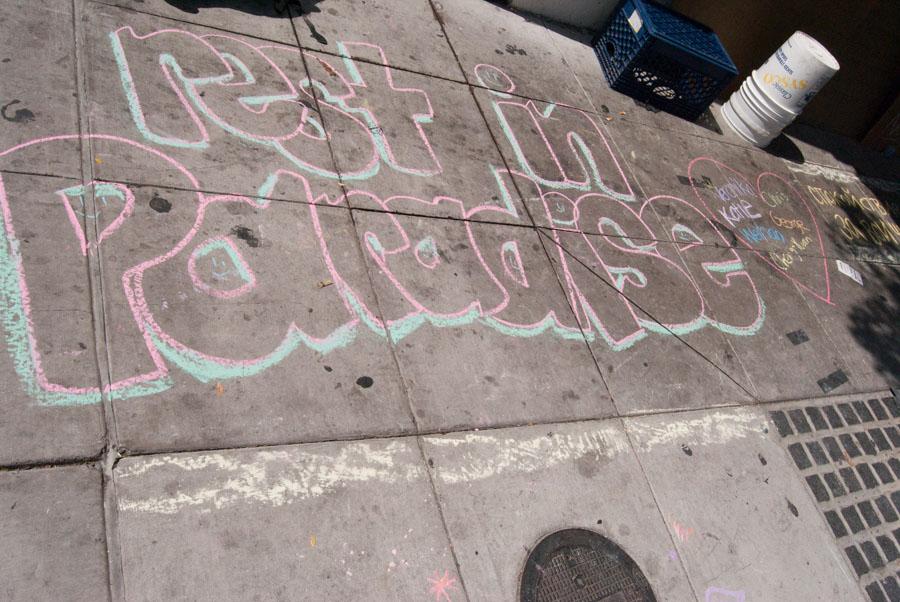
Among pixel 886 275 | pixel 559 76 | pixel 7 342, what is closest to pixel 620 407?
pixel 7 342

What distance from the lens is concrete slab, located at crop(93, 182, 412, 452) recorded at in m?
2.64

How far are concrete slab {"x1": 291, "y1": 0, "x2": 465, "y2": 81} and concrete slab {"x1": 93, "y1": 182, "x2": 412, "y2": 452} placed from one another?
205cm

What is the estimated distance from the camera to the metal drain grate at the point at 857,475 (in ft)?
12.4

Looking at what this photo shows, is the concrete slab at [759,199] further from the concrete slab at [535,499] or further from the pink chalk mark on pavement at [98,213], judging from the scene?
the pink chalk mark on pavement at [98,213]

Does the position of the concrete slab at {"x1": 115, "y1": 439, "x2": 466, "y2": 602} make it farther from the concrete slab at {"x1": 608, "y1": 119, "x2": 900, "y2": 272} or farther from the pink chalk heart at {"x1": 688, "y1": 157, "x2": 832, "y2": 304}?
the pink chalk heart at {"x1": 688, "y1": 157, "x2": 832, "y2": 304}

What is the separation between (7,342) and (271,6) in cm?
345

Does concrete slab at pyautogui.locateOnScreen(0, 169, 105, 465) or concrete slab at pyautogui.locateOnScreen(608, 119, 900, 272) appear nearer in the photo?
concrete slab at pyautogui.locateOnScreen(0, 169, 105, 465)

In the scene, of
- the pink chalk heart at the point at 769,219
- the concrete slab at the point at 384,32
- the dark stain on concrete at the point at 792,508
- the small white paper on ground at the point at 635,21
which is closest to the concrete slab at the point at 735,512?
the dark stain on concrete at the point at 792,508

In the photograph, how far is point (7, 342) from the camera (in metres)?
2.51

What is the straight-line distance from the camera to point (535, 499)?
303cm

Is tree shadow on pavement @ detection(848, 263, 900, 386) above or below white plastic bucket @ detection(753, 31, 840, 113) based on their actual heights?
below

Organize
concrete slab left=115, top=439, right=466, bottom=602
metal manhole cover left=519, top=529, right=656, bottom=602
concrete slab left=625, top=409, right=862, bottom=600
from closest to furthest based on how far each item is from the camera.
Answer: concrete slab left=115, top=439, right=466, bottom=602 < metal manhole cover left=519, top=529, right=656, bottom=602 < concrete slab left=625, top=409, right=862, bottom=600

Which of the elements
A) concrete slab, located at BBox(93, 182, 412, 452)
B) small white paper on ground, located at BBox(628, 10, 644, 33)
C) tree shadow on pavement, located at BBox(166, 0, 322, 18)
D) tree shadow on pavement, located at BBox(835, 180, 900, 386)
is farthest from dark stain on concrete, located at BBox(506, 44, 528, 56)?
tree shadow on pavement, located at BBox(835, 180, 900, 386)

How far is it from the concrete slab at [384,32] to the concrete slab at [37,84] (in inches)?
65.6
